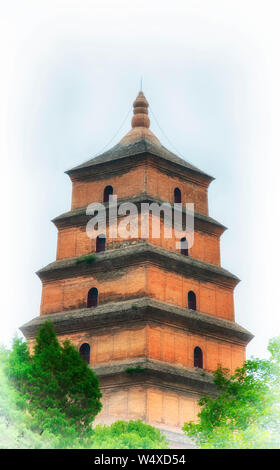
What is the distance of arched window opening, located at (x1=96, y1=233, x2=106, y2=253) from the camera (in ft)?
96.6

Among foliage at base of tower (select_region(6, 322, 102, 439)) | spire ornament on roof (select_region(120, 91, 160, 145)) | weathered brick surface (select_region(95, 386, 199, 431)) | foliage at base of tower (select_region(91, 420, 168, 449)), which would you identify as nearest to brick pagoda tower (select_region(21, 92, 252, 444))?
weathered brick surface (select_region(95, 386, 199, 431))

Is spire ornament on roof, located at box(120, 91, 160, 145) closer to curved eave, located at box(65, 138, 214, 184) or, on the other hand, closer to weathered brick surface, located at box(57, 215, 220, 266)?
curved eave, located at box(65, 138, 214, 184)

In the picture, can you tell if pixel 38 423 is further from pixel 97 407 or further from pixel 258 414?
pixel 258 414

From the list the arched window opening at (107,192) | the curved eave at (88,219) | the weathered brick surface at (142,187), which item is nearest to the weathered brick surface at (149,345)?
the curved eave at (88,219)

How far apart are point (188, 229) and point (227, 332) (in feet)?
12.1

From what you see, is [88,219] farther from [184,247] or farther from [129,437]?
[129,437]

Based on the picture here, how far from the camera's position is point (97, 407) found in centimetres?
2112

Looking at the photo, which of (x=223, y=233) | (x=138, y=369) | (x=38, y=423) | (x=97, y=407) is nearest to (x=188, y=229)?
(x=223, y=233)

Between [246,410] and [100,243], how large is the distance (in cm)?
991

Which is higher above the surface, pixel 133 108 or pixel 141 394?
pixel 133 108

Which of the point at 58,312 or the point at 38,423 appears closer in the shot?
the point at 38,423

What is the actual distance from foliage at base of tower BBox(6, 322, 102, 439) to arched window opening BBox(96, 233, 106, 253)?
7.68m

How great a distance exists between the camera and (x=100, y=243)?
29.6 meters

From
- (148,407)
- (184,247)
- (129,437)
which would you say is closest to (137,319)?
(148,407)
